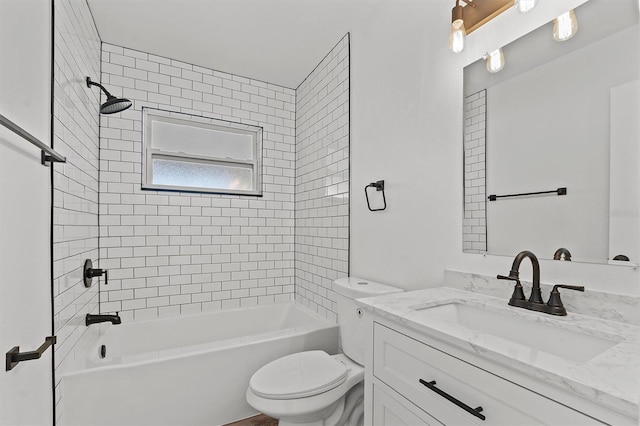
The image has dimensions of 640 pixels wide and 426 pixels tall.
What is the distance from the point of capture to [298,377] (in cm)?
167

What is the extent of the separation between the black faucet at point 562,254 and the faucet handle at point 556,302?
12 centimetres

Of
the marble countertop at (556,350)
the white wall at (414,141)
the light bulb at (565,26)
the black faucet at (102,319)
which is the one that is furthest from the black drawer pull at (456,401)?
the black faucet at (102,319)

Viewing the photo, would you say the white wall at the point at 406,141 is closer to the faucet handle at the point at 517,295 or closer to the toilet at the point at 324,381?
the toilet at the point at 324,381

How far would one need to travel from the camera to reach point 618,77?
103 cm

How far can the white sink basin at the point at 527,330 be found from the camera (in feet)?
2.98

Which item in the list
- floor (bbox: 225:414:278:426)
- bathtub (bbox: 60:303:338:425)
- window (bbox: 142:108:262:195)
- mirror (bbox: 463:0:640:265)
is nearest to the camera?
mirror (bbox: 463:0:640:265)

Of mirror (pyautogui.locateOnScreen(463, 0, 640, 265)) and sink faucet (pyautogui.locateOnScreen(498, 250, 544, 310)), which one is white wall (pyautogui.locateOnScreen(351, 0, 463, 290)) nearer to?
mirror (pyautogui.locateOnScreen(463, 0, 640, 265))

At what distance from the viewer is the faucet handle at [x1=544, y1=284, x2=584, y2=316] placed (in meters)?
1.04

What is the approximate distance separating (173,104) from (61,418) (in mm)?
2228

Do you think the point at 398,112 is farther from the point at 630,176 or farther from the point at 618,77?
the point at 630,176

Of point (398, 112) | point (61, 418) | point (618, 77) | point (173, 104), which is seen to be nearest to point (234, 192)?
point (173, 104)

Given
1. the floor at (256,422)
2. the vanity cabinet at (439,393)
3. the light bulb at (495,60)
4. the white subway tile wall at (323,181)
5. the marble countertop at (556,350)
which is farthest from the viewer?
the white subway tile wall at (323,181)

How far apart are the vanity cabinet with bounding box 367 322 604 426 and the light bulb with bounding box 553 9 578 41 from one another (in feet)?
3.88

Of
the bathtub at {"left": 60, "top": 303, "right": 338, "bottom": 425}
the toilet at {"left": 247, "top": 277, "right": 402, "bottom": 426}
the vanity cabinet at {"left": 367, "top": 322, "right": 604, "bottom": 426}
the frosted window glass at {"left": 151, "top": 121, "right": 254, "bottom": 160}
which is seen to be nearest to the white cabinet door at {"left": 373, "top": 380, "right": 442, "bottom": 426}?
the vanity cabinet at {"left": 367, "top": 322, "right": 604, "bottom": 426}
